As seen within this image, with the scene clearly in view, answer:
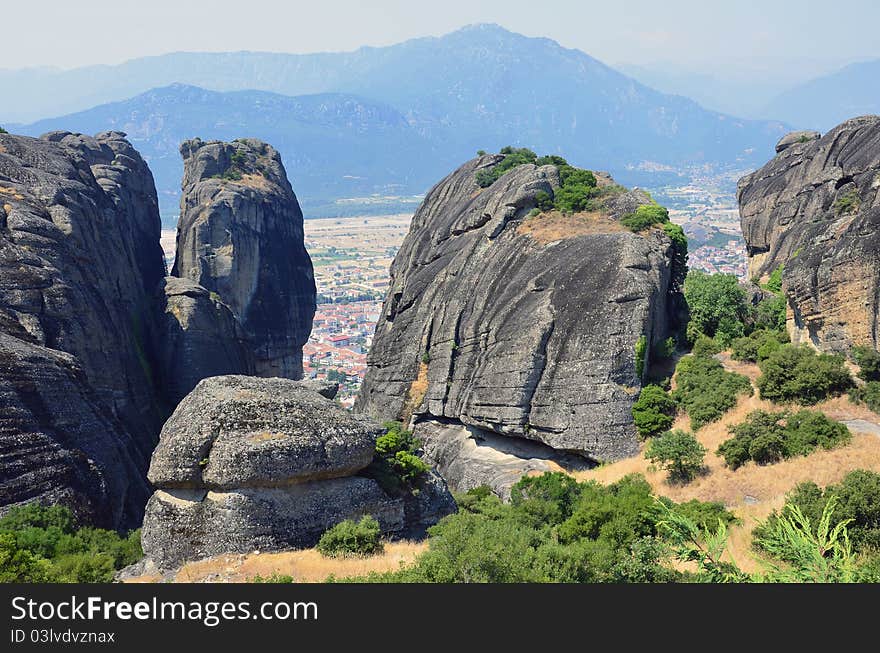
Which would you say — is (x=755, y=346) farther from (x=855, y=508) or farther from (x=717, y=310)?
(x=855, y=508)

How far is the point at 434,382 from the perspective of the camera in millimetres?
43750

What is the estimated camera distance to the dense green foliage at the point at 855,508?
66.2 ft

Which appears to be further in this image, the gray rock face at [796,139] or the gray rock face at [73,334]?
the gray rock face at [796,139]

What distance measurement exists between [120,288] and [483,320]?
26376mm

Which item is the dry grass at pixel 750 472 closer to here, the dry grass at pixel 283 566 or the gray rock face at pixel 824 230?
the gray rock face at pixel 824 230

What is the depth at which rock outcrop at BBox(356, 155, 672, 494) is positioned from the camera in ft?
115

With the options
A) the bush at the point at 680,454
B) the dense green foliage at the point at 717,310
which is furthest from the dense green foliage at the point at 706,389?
the dense green foliage at the point at 717,310

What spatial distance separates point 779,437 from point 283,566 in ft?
62.1

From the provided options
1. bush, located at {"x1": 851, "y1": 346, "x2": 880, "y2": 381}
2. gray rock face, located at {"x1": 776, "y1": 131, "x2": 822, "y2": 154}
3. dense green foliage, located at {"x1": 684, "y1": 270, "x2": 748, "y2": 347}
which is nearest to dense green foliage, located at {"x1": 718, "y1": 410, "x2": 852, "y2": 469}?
bush, located at {"x1": 851, "y1": 346, "x2": 880, "y2": 381}

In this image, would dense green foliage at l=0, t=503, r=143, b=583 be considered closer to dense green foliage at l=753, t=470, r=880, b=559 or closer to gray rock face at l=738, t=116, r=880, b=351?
dense green foliage at l=753, t=470, r=880, b=559

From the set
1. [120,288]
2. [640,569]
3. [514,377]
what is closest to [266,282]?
[120,288]

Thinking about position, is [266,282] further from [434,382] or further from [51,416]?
[51,416]

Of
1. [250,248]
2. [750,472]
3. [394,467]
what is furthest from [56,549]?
[250,248]

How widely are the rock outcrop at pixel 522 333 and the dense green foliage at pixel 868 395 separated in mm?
8843
